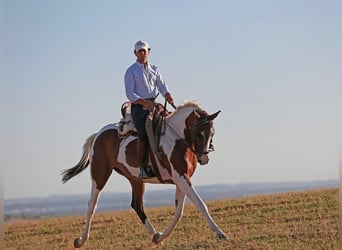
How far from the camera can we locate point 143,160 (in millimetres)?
8867

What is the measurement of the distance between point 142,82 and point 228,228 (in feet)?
9.83

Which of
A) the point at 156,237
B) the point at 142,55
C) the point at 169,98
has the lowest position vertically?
the point at 156,237

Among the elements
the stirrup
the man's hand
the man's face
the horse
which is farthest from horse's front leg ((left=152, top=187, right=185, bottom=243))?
the man's face

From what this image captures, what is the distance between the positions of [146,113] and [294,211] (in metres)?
4.37

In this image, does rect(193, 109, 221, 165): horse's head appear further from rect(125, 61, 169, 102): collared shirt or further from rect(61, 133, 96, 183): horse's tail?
rect(61, 133, 96, 183): horse's tail

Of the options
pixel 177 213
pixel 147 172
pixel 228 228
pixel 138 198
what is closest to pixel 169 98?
pixel 147 172

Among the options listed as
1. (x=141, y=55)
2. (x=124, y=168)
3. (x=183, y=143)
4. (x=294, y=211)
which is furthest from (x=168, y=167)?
(x=294, y=211)

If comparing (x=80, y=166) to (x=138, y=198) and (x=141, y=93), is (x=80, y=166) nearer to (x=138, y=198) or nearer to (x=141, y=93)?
(x=138, y=198)

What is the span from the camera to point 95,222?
529 inches

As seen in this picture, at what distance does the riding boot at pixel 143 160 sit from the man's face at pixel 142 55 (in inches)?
41.9

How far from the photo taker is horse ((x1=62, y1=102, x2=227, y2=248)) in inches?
323

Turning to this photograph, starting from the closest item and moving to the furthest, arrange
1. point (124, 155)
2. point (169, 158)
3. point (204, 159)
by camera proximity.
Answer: point (204, 159) → point (169, 158) → point (124, 155)

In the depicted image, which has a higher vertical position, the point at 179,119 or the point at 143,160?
the point at 179,119

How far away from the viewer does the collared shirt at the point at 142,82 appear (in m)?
8.84
